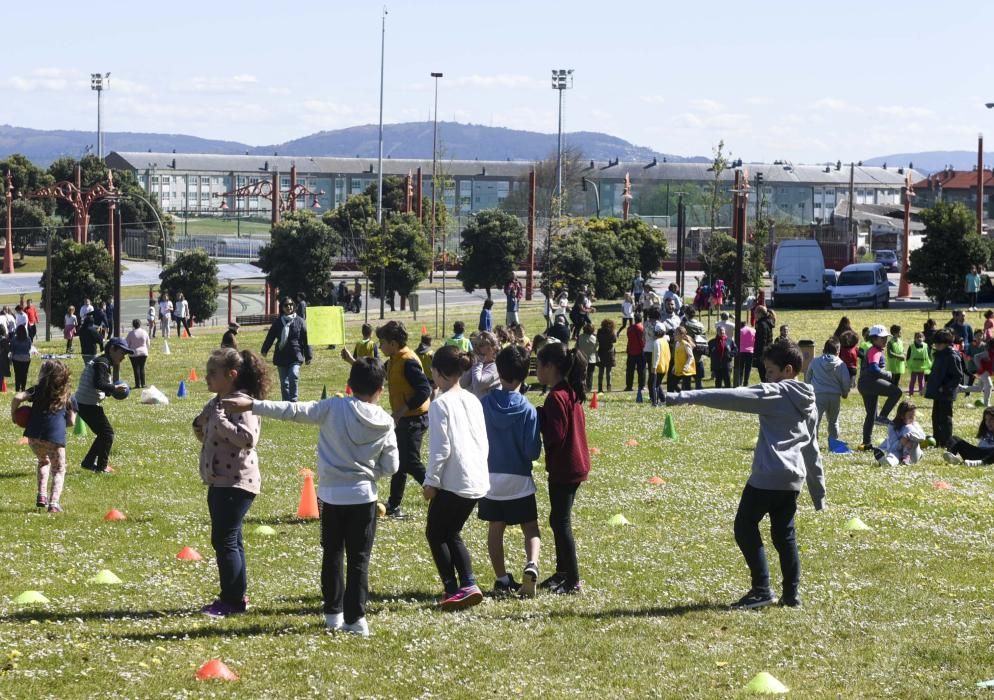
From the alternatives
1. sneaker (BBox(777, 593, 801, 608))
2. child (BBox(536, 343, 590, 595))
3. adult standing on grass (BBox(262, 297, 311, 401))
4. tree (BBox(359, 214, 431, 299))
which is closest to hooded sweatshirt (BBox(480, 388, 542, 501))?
child (BBox(536, 343, 590, 595))

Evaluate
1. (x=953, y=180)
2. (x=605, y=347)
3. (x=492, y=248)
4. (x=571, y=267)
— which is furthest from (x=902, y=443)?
(x=953, y=180)

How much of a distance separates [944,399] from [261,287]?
7199 cm

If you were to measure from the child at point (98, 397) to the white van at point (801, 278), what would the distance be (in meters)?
39.4

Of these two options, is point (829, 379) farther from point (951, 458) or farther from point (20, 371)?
point (20, 371)

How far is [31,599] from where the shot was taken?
8.60m

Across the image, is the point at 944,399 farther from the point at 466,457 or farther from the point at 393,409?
the point at 466,457

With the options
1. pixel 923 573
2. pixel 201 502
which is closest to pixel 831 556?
pixel 923 573

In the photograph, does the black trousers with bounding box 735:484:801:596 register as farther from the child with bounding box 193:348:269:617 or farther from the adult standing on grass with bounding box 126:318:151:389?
the adult standing on grass with bounding box 126:318:151:389

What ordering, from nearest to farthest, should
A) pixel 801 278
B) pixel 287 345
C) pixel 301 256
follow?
pixel 287 345 → pixel 801 278 → pixel 301 256

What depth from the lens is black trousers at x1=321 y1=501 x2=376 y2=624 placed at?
7.68m

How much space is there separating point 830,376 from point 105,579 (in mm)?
10398

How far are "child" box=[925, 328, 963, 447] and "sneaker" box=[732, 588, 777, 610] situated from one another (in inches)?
370

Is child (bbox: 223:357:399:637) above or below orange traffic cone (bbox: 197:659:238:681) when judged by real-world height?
above

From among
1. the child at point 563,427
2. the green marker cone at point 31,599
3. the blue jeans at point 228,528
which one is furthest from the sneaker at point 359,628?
the green marker cone at point 31,599
